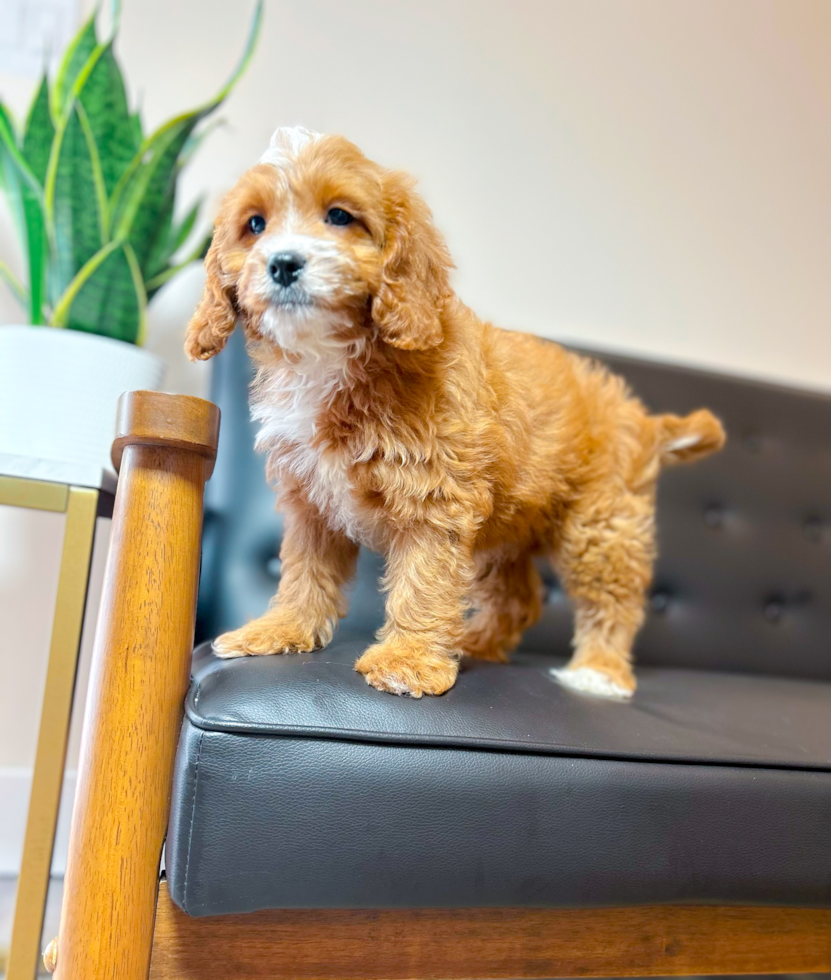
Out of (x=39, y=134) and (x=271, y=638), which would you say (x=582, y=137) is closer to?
(x=39, y=134)

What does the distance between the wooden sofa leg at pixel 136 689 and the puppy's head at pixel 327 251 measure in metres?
0.18

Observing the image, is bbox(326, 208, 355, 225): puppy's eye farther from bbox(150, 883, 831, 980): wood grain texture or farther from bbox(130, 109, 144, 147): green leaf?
bbox(130, 109, 144, 147): green leaf

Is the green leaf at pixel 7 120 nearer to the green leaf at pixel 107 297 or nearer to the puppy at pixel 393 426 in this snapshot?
the green leaf at pixel 107 297

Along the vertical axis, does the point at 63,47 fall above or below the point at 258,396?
above

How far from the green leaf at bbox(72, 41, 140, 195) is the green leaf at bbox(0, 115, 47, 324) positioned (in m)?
0.15

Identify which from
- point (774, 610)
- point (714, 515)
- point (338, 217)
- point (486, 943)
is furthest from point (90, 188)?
point (774, 610)

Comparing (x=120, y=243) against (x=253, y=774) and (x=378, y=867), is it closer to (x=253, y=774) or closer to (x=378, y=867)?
(x=253, y=774)

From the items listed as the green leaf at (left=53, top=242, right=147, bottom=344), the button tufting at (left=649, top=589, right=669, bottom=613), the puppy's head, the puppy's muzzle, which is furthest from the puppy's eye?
the button tufting at (left=649, top=589, right=669, bottom=613)

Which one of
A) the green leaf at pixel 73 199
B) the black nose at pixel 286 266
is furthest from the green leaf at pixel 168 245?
the black nose at pixel 286 266

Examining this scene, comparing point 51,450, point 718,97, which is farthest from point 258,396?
point 718,97

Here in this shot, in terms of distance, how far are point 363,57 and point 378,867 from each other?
2075mm

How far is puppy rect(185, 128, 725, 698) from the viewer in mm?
958

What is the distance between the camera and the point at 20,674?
1.84 metres

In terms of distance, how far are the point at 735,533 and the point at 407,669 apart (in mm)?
→ 1350
